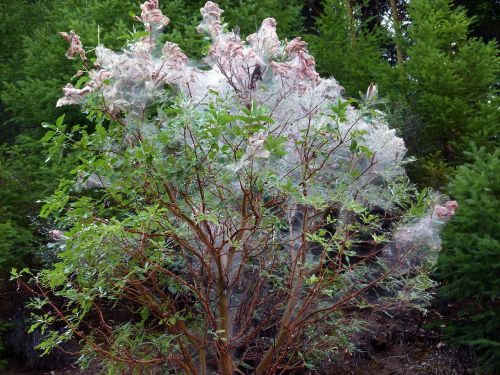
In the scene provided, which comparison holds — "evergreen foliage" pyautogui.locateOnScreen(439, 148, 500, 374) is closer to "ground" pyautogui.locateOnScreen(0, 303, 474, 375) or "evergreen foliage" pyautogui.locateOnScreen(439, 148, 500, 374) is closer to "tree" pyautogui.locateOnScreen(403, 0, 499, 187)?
"ground" pyautogui.locateOnScreen(0, 303, 474, 375)

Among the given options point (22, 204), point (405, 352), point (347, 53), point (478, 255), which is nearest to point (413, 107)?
point (347, 53)

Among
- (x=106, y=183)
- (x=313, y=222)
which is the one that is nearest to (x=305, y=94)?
(x=313, y=222)


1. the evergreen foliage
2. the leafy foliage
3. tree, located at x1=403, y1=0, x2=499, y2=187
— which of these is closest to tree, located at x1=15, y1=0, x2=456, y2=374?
the evergreen foliage

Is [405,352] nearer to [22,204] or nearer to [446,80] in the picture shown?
[446,80]

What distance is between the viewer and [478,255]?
14.2 ft

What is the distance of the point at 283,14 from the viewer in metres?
8.14

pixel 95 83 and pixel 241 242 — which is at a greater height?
pixel 95 83

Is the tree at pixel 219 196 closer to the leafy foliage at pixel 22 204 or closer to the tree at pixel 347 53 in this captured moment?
the leafy foliage at pixel 22 204

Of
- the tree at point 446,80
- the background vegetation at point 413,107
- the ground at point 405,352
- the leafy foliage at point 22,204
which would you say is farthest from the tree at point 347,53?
the leafy foliage at point 22,204

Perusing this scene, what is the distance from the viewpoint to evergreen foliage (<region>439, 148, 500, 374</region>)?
432 cm

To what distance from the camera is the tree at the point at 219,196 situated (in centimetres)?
305

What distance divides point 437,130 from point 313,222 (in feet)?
11.7

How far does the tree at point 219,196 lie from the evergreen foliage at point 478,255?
662 mm

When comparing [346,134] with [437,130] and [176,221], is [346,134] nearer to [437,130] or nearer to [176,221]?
[176,221]
